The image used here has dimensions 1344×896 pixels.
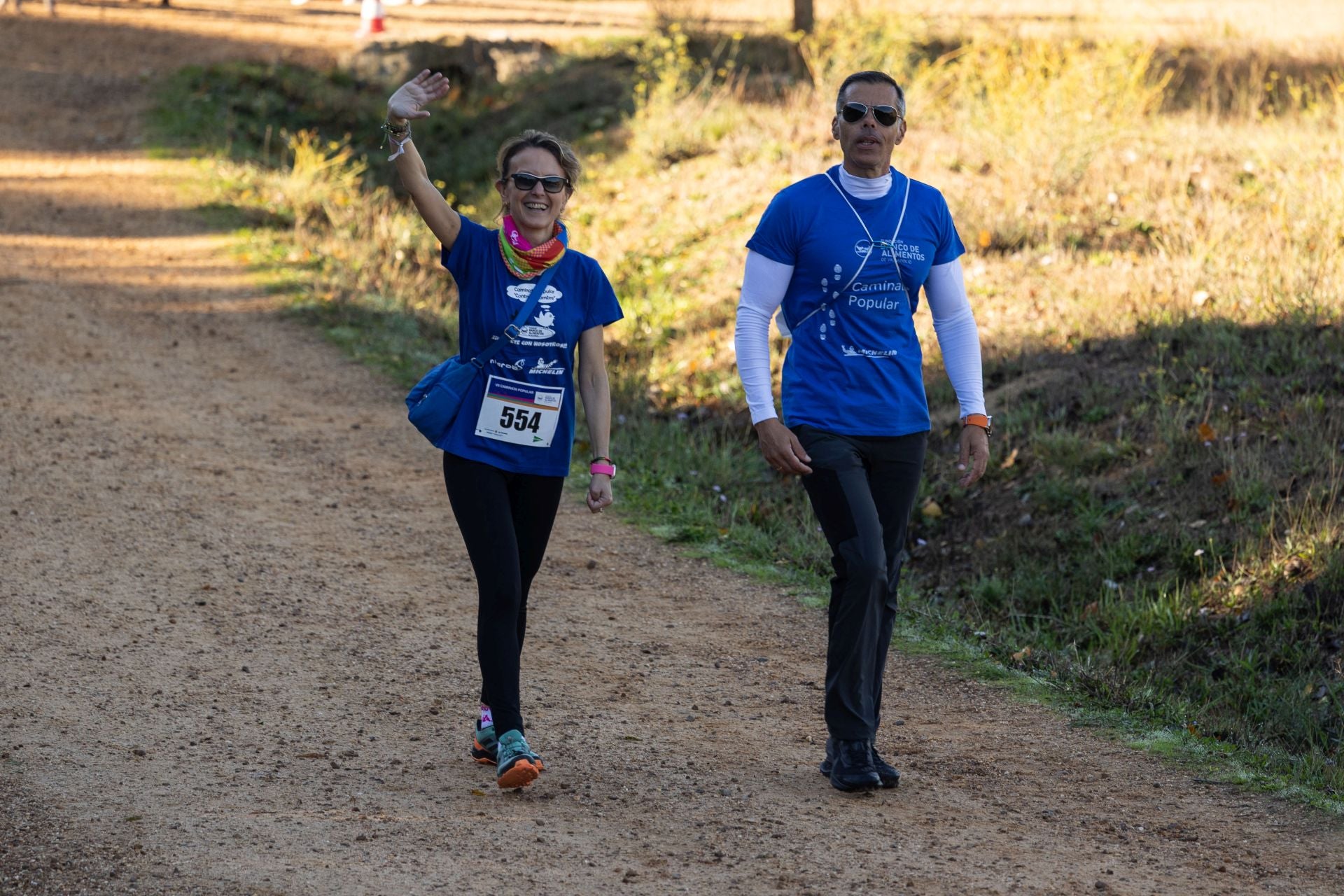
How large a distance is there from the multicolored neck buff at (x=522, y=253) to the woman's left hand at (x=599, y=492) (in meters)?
0.66

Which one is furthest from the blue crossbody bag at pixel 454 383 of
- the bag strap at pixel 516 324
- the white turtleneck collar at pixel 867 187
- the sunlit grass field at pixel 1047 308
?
the sunlit grass field at pixel 1047 308

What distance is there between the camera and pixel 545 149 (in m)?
4.50

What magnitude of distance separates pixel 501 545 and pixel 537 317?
2.29 feet

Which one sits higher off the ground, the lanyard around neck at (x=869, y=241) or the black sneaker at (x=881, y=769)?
the lanyard around neck at (x=869, y=241)

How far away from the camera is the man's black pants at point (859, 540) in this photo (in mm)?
4406

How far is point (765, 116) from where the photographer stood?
57.4ft

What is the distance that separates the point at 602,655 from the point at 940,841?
234 cm

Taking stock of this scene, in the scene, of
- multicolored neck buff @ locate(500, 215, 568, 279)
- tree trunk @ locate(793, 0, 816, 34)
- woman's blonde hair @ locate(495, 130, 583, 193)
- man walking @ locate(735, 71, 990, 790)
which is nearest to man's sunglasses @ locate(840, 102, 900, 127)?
man walking @ locate(735, 71, 990, 790)

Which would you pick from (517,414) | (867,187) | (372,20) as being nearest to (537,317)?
(517,414)

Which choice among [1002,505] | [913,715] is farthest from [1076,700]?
[1002,505]

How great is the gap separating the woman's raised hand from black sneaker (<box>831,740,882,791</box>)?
2325mm

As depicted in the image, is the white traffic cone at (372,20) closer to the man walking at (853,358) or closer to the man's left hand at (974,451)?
the man walking at (853,358)

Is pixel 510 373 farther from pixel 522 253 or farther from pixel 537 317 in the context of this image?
pixel 522 253

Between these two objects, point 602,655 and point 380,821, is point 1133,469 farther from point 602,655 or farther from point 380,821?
point 380,821
